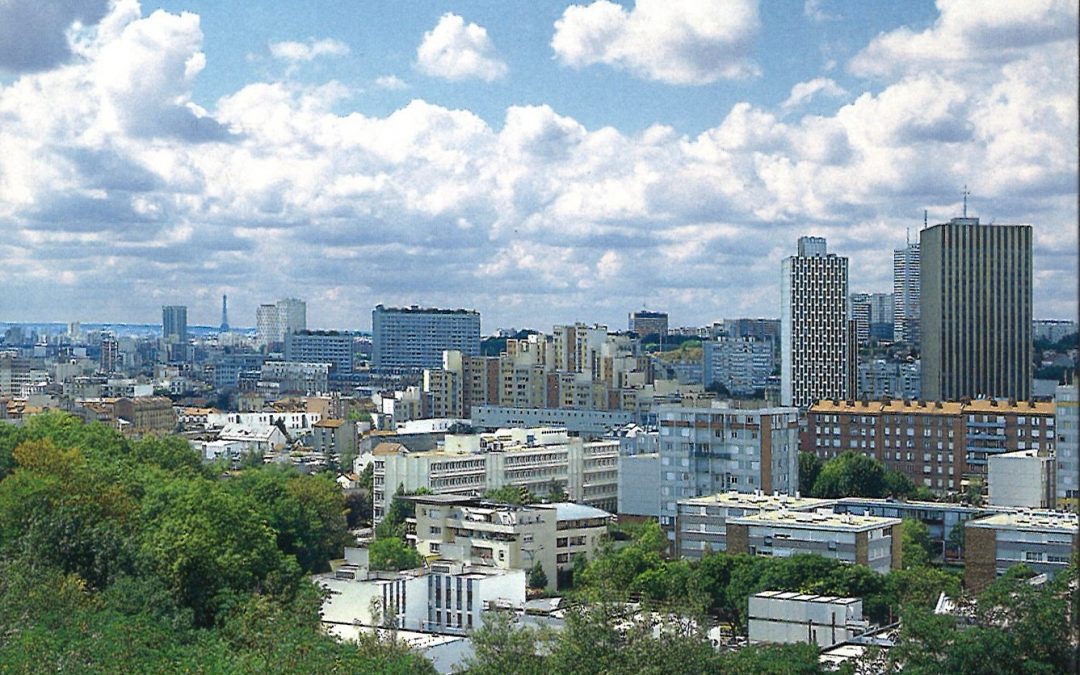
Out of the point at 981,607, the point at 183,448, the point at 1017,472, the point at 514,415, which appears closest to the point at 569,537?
the point at 183,448

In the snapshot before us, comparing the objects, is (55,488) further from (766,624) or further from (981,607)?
(981,607)

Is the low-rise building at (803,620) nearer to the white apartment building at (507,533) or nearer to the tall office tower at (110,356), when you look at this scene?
the white apartment building at (507,533)

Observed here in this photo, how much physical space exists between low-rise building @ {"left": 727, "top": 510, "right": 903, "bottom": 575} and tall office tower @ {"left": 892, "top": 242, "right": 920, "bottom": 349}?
16.7 metres

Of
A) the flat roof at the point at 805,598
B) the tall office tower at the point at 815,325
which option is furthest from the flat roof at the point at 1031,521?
the tall office tower at the point at 815,325

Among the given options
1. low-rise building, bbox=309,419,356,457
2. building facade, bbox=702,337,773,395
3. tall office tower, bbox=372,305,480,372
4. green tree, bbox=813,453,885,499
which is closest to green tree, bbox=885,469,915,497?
green tree, bbox=813,453,885,499

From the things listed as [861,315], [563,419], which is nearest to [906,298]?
[861,315]

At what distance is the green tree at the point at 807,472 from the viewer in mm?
13586

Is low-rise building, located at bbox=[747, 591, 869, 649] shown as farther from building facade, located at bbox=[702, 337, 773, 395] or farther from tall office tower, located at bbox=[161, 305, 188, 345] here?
tall office tower, located at bbox=[161, 305, 188, 345]

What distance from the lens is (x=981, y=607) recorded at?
5535mm

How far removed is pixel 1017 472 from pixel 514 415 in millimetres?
9734

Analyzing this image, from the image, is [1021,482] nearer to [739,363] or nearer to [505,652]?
[505,652]

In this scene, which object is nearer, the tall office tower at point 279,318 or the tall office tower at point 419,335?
the tall office tower at point 419,335

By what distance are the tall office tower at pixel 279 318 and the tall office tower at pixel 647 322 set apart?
10417 millimetres

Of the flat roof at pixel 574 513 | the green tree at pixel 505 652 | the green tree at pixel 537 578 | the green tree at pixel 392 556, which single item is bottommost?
the green tree at pixel 537 578
